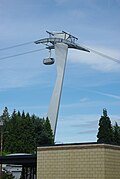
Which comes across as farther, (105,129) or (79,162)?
(105,129)

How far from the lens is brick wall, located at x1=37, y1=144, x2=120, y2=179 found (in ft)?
103

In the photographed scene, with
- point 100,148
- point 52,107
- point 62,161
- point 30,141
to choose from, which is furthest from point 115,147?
point 30,141

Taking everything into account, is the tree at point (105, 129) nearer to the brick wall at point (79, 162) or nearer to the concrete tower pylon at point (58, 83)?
the concrete tower pylon at point (58, 83)

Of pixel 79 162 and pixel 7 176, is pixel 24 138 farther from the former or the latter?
pixel 79 162

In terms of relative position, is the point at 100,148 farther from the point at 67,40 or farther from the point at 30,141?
the point at 30,141

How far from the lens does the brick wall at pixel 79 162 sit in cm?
3141

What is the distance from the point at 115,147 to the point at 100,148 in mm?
1648

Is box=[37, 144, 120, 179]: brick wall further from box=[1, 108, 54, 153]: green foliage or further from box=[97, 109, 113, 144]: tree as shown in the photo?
box=[1, 108, 54, 153]: green foliage

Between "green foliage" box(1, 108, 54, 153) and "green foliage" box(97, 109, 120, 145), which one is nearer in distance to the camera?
"green foliage" box(97, 109, 120, 145)

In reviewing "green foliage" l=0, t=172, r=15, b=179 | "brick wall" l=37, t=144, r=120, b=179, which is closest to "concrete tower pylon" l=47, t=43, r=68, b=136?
"green foliage" l=0, t=172, r=15, b=179

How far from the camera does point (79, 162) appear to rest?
32.3 meters

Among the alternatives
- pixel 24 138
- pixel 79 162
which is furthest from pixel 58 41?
pixel 79 162

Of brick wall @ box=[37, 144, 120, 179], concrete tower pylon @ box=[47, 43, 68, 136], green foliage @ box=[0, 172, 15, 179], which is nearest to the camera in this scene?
brick wall @ box=[37, 144, 120, 179]

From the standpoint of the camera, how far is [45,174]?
111 feet
